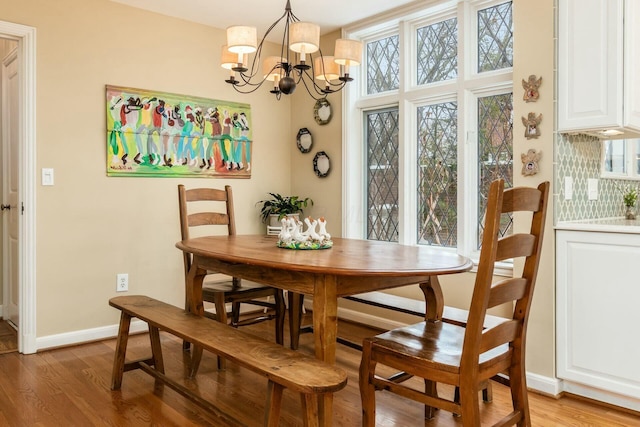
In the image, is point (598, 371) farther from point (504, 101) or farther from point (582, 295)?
point (504, 101)

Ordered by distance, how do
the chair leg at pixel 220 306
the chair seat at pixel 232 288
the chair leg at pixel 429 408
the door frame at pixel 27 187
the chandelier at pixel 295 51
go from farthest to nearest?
the door frame at pixel 27 187 < the chair seat at pixel 232 288 < the chair leg at pixel 220 306 < the chandelier at pixel 295 51 < the chair leg at pixel 429 408

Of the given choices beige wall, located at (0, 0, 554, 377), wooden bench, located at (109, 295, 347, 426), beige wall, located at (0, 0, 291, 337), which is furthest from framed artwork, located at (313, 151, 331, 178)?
wooden bench, located at (109, 295, 347, 426)

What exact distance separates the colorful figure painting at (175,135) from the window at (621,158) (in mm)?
2888

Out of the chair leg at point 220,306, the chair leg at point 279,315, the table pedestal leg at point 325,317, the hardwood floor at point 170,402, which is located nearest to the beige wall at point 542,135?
the hardwood floor at point 170,402

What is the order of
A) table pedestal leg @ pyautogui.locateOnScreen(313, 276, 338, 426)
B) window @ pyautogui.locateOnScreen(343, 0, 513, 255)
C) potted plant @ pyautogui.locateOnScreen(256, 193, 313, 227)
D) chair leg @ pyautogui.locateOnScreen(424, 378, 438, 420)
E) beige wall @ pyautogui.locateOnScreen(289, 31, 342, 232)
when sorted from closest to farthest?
table pedestal leg @ pyautogui.locateOnScreen(313, 276, 338, 426)
chair leg @ pyautogui.locateOnScreen(424, 378, 438, 420)
window @ pyautogui.locateOnScreen(343, 0, 513, 255)
beige wall @ pyautogui.locateOnScreen(289, 31, 342, 232)
potted plant @ pyautogui.locateOnScreen(256, 193, 313, 227)

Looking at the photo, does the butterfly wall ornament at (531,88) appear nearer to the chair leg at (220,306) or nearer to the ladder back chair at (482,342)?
the ladder back chair at (482,342)

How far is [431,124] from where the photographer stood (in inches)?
149

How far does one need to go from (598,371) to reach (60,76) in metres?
3.89

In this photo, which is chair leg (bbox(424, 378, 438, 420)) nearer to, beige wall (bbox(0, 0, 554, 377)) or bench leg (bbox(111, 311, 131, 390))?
beige wall (bbox(0, 0, 554, 377))

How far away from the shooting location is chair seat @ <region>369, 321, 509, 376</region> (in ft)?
5.66

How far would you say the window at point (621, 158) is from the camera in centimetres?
315

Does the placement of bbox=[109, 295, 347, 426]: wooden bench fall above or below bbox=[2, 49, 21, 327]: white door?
below

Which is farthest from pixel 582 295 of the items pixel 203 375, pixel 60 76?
pixel 60 76

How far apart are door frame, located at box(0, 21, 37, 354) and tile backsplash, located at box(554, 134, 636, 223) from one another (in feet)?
11.0
